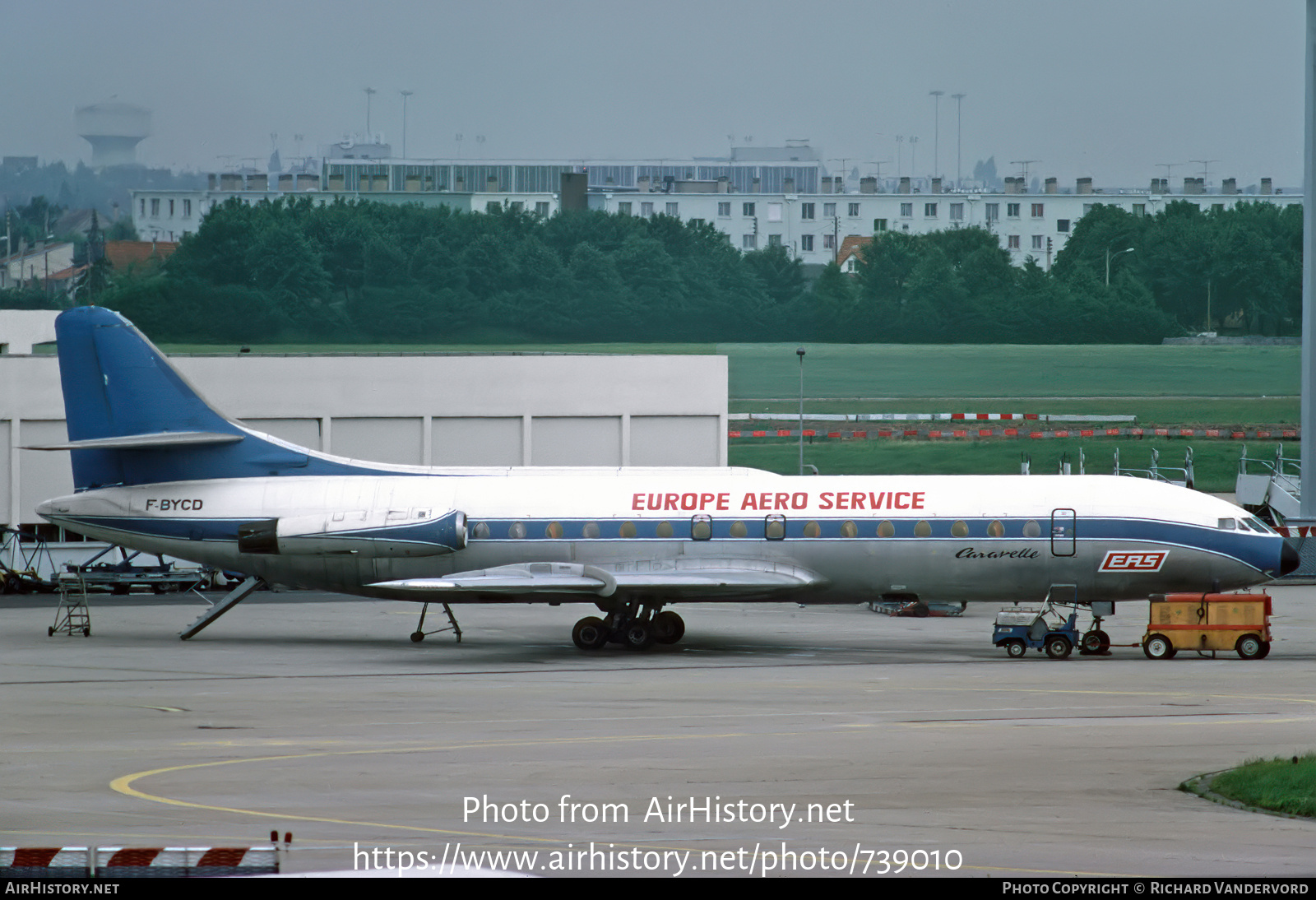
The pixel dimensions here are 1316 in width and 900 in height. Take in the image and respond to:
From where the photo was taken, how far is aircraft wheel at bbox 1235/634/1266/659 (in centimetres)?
3459

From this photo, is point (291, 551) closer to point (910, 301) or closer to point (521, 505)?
point (521, 505)

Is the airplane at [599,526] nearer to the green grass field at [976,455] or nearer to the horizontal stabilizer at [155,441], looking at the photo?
the horizontal stabilizer at [155,441]

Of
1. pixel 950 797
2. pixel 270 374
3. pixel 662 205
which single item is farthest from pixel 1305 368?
pixel 662 205

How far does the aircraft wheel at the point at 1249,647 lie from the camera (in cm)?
3459

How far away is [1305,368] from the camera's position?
5388 centimetres

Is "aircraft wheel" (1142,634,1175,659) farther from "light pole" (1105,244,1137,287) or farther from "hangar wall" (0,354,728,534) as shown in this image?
"light pole" (1105,244,1137,287)

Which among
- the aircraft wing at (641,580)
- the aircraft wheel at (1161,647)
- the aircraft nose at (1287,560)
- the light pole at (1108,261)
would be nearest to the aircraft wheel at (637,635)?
the aircraft wing at (641,580)

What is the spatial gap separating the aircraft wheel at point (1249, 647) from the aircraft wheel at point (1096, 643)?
2720mm

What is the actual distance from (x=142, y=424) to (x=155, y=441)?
1057 mm

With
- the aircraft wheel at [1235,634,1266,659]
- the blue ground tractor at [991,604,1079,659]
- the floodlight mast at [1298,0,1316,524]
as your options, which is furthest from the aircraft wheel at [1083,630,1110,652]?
the floodlight mast at [1298,0,1316,524]

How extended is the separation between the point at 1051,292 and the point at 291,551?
77346 mm

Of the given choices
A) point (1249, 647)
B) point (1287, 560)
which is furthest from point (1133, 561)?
point (1287, 560)

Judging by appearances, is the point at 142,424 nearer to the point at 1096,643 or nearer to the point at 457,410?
Answer: the point at 457,410

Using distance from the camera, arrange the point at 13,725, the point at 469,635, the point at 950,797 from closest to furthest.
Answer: the point at 950,797
the point at 13,725
the point at 469,635
